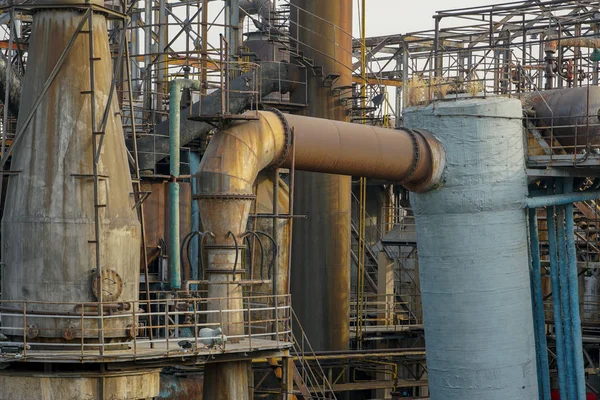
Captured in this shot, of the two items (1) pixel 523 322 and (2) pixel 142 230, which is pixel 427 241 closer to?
(1) pixel 523 322

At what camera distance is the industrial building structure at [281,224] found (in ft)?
58.1

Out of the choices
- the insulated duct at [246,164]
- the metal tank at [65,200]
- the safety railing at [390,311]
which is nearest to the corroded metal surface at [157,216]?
the safety railing at [390,311]

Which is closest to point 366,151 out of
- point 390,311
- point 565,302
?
point 565,302

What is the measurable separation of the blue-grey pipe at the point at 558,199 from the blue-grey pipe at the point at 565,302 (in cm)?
63

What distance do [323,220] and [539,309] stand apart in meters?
6.41

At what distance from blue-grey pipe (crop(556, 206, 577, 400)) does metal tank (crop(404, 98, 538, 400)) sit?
0.94 metres

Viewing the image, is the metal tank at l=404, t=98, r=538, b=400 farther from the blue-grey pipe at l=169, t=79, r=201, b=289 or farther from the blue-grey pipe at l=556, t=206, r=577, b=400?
the blue-grey pipe at l=169, t=79, r=201, b=289

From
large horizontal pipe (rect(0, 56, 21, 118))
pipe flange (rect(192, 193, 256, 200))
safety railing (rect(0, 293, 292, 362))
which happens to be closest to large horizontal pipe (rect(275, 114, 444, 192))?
pipe flange (rect(192, 193, 256, 200))

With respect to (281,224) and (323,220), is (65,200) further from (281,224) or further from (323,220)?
(323,220)

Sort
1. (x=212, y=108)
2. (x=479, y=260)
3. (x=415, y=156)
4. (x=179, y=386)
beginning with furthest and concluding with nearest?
1. (x=212, y=108)
2. (x=179, y=386)
3. (x=479, y=260)
4. (x=415, y=156)

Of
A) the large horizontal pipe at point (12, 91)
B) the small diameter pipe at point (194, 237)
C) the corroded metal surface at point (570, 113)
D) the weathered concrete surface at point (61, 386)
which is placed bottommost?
the weathered concrete surface at point (61, 386)

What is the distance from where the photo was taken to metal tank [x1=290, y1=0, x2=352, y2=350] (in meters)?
28.4

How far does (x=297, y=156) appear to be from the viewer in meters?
20.9

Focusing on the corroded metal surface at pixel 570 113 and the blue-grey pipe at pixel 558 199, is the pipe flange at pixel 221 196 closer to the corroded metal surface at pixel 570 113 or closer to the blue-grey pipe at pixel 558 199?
the blue-grey pipe at pixel 558 199
